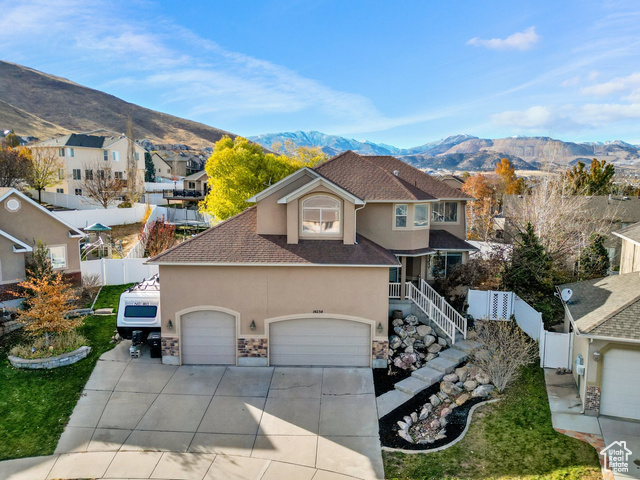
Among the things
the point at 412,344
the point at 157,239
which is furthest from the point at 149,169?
the point at 412,344

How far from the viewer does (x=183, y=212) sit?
45.0m

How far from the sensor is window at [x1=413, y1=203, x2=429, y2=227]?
19.4 meters

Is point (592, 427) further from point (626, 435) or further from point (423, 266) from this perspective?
point (423, 266)

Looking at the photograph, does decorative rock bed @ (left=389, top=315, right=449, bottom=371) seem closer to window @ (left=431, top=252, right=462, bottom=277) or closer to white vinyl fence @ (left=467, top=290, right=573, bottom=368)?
white vinyl fence @ (left=467, top=290, right=573, bottom=368)

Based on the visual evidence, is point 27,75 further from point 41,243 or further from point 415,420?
point 415,420

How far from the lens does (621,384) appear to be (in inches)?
454

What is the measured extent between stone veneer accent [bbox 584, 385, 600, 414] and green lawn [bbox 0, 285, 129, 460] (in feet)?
46.8

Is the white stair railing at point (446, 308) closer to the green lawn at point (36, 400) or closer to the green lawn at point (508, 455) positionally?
the green lawn at point (508, 455)

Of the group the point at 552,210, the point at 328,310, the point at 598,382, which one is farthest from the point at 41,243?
the point at 552,210

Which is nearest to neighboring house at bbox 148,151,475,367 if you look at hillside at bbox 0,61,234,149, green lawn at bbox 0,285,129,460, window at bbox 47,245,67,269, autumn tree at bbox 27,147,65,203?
green lawn at bbox 0,285,129,460

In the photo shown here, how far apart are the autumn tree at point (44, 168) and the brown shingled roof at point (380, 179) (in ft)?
117

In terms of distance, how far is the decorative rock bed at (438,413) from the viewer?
11305 mm

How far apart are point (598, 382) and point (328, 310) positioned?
27.6 feet

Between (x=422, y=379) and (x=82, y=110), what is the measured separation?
558ft
